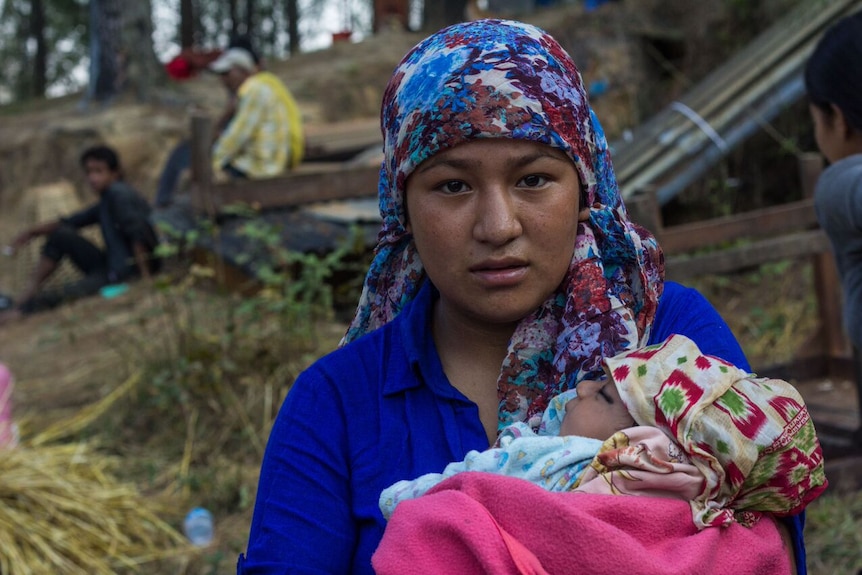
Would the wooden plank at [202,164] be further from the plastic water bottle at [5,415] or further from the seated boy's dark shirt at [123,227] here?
the plastic water bottle at [5,415]

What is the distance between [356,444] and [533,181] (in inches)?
22.2

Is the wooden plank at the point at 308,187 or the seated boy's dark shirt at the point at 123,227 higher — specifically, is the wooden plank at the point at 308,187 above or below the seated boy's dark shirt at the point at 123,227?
above

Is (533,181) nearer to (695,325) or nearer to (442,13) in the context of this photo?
(695,325)

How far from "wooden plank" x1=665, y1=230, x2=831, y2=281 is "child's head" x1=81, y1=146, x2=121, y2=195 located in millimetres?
6215

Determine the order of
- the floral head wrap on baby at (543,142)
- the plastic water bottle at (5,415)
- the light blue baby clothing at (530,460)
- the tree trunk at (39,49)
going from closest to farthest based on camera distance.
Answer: the light blue baby clothing at (530,460)
the floral head wrap on baby at (543,142)
the plastic water bottle at (5,415)
the tree trunk at (39,49)

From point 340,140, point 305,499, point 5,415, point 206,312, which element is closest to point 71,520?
point 5,415

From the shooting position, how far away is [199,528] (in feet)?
13.7

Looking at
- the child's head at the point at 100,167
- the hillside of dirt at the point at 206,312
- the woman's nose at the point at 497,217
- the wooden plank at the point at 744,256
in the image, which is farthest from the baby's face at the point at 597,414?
the child's head at the point at 100,167

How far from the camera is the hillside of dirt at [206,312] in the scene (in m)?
4.97

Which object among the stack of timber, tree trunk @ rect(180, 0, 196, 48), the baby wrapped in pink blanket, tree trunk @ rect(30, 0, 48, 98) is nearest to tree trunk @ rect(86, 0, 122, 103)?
tree trunk @ rect(180, 0, 196, 48)

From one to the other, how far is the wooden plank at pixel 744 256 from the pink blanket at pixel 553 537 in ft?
8.91

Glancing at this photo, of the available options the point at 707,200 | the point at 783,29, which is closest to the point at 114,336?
the point at 707,200

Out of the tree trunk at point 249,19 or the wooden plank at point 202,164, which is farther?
the tree trunk at point 249,19

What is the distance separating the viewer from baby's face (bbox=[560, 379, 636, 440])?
159cm
